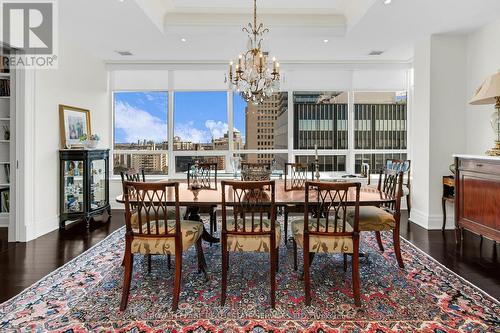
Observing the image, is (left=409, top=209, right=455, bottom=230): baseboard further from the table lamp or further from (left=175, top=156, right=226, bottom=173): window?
(left=175, top=156, right=226, bottom=173): window

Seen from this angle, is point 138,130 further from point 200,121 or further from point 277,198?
point 277,198

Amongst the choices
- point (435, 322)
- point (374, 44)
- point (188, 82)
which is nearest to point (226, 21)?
point (188, 82)

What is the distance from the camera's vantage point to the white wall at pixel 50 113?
4094 millimetres

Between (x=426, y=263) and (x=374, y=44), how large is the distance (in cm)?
336

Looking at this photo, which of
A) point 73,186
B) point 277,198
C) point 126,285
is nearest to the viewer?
point 126,285

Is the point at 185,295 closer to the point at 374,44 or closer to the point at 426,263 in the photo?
the point at 426,263

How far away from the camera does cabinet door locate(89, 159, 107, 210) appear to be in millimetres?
4805

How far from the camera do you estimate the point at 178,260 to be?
2375mm

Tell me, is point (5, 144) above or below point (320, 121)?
below

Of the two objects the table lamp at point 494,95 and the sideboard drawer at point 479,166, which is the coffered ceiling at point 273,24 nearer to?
the table lamp at point 494,95

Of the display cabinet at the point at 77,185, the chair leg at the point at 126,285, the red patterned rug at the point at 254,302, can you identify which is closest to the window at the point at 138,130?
the display cabinet at the point at 77,185

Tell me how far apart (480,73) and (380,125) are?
6.77ft

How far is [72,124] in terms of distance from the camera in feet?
15.9

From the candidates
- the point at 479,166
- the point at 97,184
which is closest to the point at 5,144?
the point at 97,184
